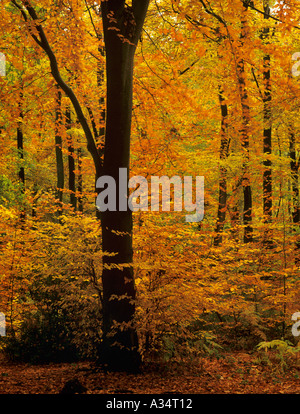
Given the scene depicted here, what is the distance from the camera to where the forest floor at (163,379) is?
17.4 ft

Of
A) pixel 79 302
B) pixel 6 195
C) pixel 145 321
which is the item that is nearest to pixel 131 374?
pixel 145 321

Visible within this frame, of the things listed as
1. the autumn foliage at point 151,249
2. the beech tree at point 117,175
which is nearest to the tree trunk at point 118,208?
the beech tree at point 117,175

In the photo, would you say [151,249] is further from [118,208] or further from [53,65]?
[53,65]

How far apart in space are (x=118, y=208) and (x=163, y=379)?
8.61 ft

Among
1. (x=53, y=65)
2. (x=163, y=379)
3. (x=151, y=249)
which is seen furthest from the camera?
(x=151, y=249)

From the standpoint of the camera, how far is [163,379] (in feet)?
19.1

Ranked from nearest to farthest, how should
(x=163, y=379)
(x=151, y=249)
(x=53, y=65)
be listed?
(x=163, y=379)
(x=53, y=65)
(x=151, y=249)

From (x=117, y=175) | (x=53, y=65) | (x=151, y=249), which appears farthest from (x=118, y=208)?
(x=53, y=65)

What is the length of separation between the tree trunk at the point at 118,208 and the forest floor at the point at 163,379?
1.18 ft

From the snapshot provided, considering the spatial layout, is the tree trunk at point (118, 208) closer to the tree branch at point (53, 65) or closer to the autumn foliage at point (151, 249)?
the autumn foliage at point (151, 249)

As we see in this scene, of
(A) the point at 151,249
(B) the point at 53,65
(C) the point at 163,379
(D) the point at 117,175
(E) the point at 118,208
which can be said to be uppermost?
(B) the point at 53,65

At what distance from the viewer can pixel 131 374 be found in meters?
5.72

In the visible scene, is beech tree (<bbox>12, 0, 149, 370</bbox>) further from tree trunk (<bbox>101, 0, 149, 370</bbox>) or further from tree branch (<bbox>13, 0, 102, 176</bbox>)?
tree branch (<bbox>13, 0, 102, 176</bbox>)
